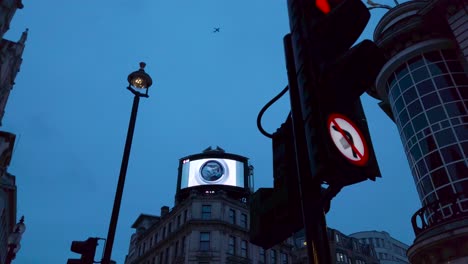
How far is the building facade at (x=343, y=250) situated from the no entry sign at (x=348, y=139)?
201 feet

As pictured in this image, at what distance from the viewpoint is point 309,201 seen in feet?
7.73

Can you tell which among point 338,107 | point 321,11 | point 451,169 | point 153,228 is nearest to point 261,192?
point 338,107

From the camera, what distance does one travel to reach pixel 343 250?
225 feet

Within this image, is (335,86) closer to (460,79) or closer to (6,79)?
(460,79)

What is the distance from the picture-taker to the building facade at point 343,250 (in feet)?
205

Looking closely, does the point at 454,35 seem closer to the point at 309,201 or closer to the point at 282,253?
the point at 309,201

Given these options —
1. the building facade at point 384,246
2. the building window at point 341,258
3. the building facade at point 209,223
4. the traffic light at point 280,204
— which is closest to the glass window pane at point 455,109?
the traffic light at point 280,204

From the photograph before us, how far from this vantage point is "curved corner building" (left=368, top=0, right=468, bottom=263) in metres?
16.9

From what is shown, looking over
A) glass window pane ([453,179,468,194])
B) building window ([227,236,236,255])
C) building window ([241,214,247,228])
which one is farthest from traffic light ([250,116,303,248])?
building window ([241,214,247,228])

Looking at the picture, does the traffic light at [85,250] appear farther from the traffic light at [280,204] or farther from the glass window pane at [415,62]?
the glass window pane at [415,62]

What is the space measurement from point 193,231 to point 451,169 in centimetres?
3914

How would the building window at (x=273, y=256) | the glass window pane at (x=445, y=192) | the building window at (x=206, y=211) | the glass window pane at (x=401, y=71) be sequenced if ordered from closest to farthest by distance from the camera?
the glass window pane at (x=445, y=192)
the glass window pane at (x=401, y=71)
the building window at (x=206, y=211)
the building window at (x=273, y=256)

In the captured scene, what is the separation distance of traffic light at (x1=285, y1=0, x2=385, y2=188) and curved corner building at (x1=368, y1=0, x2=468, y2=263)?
55.1ft

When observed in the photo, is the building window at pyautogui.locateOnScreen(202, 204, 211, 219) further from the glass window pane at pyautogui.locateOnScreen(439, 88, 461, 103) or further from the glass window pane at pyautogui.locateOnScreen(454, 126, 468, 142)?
the glass window pane at pyautogui.locateOnScreen(454, 126, 468, 142)
